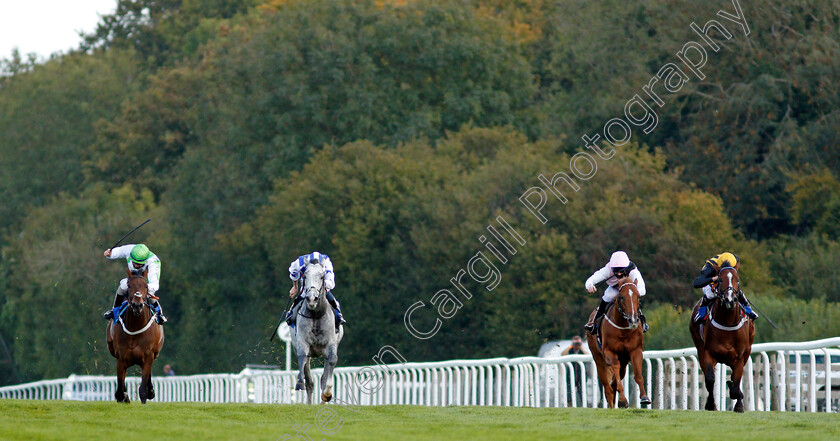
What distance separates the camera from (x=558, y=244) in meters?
35.5

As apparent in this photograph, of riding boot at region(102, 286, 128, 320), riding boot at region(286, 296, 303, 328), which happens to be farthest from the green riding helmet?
riding boot at region(286, 296, 303, 328)

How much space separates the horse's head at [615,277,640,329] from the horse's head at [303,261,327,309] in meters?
3.24

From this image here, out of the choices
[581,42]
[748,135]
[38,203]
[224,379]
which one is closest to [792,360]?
[224,379]

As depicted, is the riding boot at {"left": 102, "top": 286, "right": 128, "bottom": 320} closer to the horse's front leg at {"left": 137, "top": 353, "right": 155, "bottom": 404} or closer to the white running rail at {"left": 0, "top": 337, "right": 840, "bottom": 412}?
the horse's front leg at {"left": 137, "top": 353, "right": 155, "bottom": 404}

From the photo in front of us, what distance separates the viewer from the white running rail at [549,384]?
14562 mm

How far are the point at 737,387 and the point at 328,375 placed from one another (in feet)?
14.9

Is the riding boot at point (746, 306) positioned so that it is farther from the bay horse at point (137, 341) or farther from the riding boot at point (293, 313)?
the bay horse at point (137, 341)

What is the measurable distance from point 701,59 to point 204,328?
20.0m

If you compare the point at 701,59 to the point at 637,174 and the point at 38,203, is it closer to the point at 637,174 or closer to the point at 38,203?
the point at 637,174

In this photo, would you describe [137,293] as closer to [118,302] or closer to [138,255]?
[138,255]

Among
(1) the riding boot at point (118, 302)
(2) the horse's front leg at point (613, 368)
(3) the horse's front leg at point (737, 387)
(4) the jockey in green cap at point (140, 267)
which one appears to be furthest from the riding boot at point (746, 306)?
(1) the riding boot at point (118, 302)

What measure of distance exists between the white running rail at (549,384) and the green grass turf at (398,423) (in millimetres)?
1756

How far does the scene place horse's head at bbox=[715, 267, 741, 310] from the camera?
44.5ft

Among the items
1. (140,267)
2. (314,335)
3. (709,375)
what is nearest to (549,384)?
(314,335)
